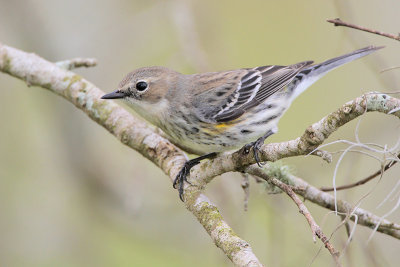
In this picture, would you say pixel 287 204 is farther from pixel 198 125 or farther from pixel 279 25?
pixel 279 25

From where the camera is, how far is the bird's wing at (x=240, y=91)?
5.15 m

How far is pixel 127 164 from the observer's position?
733 cm

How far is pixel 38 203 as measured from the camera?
7.16 metres

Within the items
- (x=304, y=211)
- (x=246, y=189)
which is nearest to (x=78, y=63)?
(x=246, y=189)

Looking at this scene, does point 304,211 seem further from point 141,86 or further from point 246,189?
point 141,86

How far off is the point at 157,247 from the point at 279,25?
485cm

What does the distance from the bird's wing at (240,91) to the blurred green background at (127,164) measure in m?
0.75

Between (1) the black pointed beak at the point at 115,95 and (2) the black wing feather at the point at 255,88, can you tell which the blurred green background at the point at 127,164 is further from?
(1) the black pointed beak at the point at 115,95

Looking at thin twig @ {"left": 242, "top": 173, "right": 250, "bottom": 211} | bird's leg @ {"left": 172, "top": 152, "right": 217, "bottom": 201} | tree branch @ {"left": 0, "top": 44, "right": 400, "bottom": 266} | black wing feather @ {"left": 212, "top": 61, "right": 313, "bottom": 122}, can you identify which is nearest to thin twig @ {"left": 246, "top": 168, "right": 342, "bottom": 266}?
tree branch @ {"left": 0, "top": 44, "right": 400, "bottom": 266}

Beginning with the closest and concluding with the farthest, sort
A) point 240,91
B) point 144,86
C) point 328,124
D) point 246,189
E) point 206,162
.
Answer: point 328,124 → point 246,189 → point 206,162 → point 144,86 → point 240,91

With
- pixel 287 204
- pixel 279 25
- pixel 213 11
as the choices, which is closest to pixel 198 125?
pixel 287 204

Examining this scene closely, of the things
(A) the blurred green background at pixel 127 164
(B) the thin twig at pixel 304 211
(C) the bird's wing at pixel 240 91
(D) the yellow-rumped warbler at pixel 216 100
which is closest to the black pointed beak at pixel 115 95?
(D) the yellow-rumped warbler at pixel 216 100

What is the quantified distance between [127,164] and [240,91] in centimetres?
248

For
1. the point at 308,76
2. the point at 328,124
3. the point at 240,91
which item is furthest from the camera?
the point at 308,76
